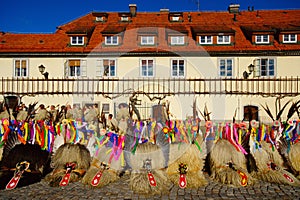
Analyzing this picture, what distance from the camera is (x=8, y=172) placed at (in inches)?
283

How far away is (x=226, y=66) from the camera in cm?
2334

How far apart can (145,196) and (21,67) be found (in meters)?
20.0

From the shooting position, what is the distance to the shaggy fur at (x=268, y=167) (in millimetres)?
7219

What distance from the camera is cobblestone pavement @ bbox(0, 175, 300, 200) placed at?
20.8ft

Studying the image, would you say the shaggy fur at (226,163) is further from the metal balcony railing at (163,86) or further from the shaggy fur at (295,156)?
the metal balcony railing at (163,86)

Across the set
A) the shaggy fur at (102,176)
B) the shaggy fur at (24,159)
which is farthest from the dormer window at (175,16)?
the shaggy fur at (102,176)

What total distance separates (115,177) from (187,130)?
2.16 metres

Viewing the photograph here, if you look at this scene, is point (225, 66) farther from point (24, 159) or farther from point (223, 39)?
point (24, 159)

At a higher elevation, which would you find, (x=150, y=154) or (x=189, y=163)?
(x=150, y=154)

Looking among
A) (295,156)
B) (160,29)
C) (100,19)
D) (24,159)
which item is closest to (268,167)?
(295,156)

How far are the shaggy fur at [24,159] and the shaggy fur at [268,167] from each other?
495 centimetres

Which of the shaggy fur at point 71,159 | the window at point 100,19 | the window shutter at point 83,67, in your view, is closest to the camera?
the shaggy fur at point 71,159

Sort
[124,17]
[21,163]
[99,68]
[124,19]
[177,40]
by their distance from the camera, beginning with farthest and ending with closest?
[124,17] → [124,19] → [177,40] → [99,68] → [21,163]

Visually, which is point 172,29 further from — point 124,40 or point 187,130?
point 187,130
